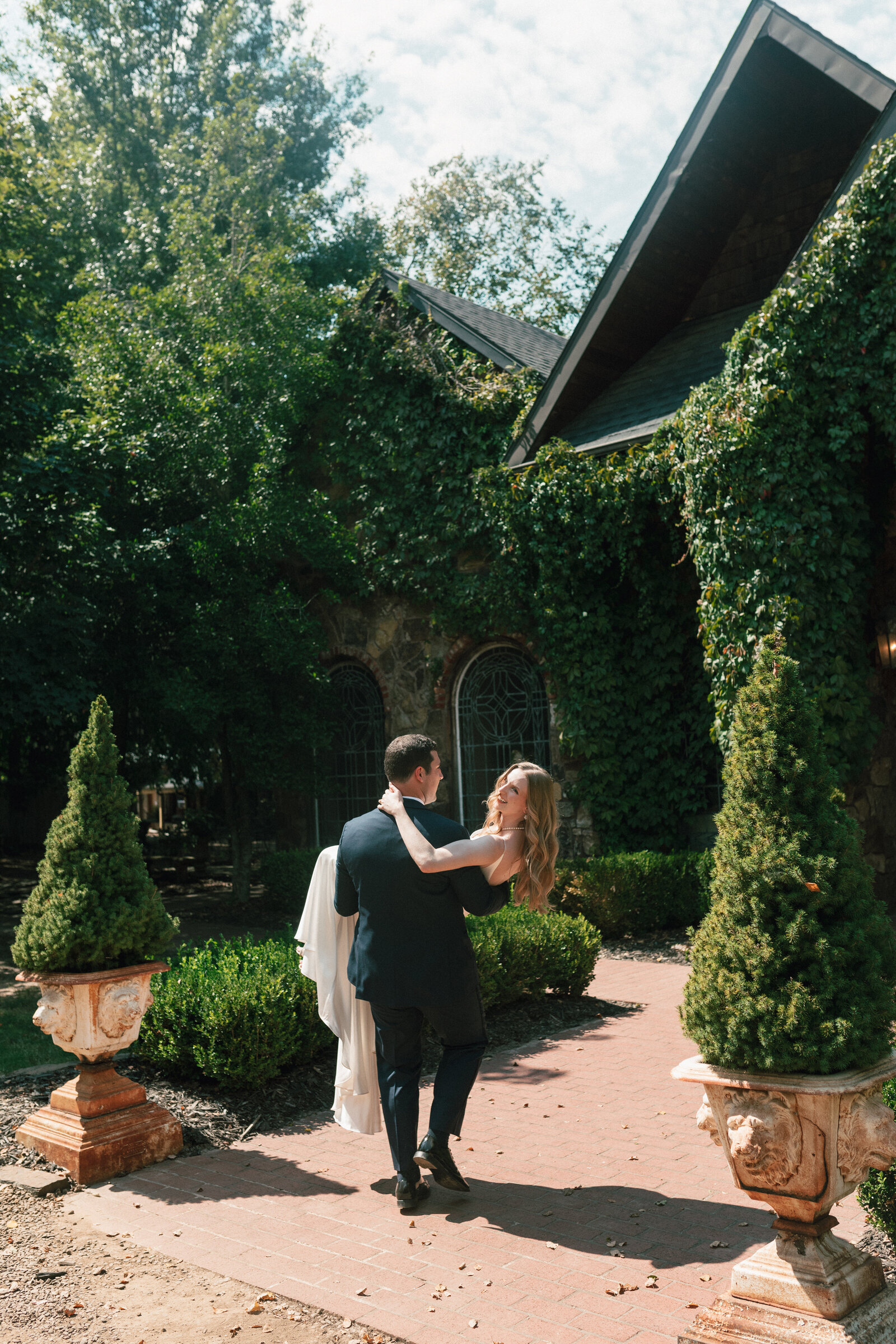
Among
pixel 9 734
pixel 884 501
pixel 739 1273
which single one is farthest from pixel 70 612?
pixel 739 1273

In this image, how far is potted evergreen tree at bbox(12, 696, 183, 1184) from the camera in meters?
4.61

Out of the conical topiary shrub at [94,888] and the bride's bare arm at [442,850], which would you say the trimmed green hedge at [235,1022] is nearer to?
the conical topiary shrub at [94,888]

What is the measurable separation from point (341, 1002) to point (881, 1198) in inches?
87.6

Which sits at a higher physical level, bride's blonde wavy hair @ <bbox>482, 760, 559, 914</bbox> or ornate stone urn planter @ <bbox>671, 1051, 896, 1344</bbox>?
bride's blonde wavy hair @ <bbox>482, 760, 559, 914</bbox>

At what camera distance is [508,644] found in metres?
12.6

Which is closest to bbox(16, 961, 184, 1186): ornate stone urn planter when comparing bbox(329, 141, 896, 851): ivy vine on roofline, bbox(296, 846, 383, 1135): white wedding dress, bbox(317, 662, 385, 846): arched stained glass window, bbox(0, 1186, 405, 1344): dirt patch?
bbox(0, 1186, 405, 1344): dirt patch

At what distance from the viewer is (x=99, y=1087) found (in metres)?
4.68

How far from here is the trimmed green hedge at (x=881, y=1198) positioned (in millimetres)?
3209

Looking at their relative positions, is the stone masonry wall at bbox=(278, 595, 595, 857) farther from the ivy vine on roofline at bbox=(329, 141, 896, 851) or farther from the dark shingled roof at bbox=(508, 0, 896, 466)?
the dark shingled roof at bbox=(508, 0, 896, 466)

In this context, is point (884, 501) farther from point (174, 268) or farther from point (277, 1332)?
point (174, 268)

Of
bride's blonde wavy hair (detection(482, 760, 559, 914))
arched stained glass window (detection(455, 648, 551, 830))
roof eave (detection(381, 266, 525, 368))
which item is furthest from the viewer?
roof eave (detection(381, 266, 525, 368))

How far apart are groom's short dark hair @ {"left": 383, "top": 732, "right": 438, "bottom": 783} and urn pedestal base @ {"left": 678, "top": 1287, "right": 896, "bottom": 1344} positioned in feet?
6.70

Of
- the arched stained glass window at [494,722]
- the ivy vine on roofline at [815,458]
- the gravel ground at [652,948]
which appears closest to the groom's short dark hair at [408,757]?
the ivy vine on roofline at [815,458]

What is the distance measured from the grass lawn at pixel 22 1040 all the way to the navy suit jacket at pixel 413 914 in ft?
10.7
